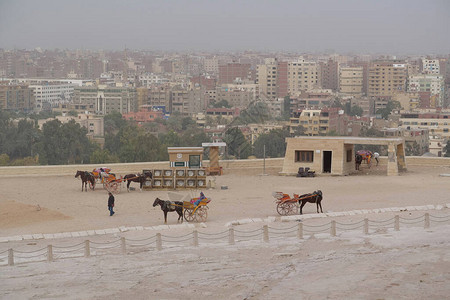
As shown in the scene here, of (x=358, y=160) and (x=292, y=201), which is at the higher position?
(x=358, y=160)

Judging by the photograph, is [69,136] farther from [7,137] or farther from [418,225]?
[418,225]

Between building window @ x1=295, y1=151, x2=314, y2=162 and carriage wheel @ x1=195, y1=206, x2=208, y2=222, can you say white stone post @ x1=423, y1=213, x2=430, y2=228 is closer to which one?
carriage wheel @ x1=195, y1=206, x2=208, y2=222

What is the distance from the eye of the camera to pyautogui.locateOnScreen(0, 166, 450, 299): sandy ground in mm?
11461

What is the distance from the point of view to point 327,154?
76.8ft

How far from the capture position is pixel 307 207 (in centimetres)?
1784

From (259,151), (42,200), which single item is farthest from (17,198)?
(259,151)

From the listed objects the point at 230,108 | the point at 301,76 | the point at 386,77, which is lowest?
the point at 230,108

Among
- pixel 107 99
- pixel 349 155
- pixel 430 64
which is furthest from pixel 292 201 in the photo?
pixel 430 64

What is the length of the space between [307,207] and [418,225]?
281 centimetres

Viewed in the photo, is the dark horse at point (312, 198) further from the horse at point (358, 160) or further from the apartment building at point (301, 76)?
the apartment building at point (301, 76)

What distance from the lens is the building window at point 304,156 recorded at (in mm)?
23406

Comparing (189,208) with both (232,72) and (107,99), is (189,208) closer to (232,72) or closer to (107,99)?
(107,99)

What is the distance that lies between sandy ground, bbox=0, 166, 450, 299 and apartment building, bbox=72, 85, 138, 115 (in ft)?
331

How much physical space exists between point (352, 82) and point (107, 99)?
4322 cm
